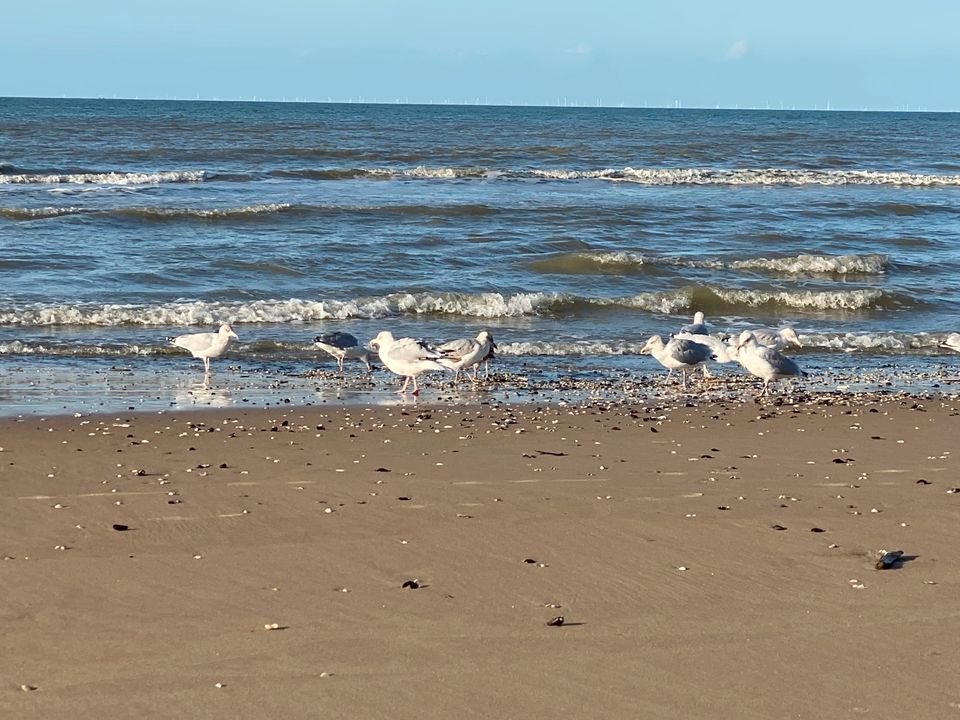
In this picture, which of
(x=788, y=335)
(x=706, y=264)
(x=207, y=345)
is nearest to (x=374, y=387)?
(x=207, y=345)

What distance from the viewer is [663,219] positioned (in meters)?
23.0

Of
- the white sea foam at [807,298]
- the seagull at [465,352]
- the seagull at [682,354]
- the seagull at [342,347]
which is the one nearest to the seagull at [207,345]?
the seagull at [342,347]

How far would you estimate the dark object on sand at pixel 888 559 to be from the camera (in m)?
5.42

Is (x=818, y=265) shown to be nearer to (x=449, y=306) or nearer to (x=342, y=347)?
(x=449, y=306)

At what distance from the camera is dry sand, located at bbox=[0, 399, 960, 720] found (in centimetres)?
414

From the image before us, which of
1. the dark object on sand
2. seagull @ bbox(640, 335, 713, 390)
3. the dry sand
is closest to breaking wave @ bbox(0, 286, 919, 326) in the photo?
seagull @ bbox(640, 335, 713, 390)

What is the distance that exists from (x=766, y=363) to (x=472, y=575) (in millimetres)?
5657

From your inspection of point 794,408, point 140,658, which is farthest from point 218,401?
point 140,658

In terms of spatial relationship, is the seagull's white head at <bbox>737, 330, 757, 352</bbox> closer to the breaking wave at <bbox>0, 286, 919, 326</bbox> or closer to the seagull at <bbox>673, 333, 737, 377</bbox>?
the seagull at <bbox>673, 333, 737, 377</bbox>

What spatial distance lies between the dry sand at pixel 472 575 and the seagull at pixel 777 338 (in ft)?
10.6

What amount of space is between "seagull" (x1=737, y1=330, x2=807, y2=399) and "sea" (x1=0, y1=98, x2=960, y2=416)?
700 mm

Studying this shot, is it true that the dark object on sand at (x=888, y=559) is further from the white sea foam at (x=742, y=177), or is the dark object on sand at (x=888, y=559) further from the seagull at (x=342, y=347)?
the white sea foam at (x=742, y=177)

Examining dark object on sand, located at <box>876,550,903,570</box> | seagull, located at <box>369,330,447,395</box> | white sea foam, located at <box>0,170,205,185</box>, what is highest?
Answer: white sea foam, located at <box>0,170,205,185</box>

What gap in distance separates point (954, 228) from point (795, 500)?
60.3ft
